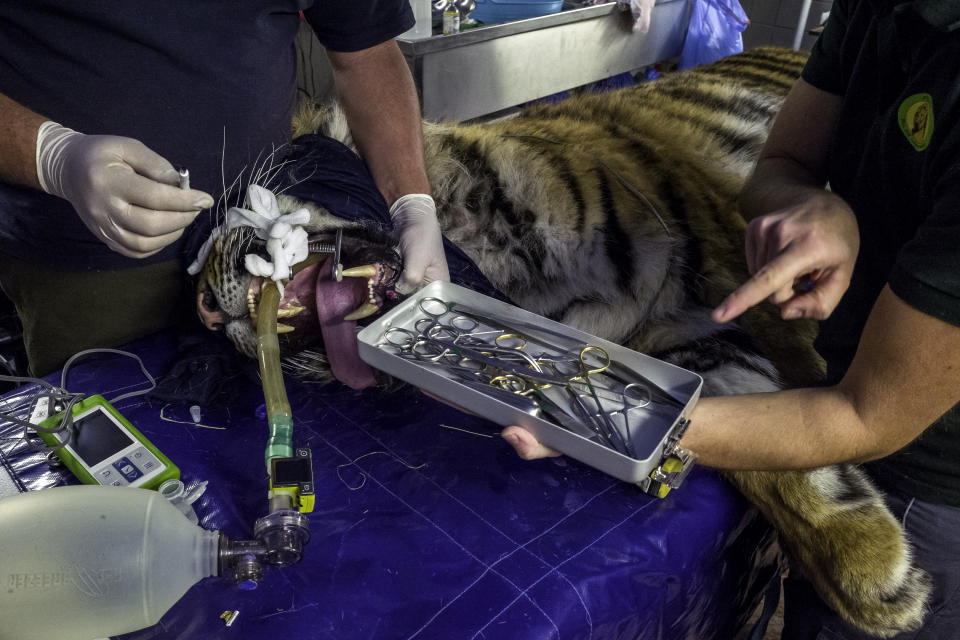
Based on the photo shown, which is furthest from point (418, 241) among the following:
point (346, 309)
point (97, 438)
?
point (97, 438)

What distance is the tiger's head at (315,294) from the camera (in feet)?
3.31

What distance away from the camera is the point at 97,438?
35.3 inches

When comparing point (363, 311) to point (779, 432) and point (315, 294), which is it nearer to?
point (315, 294)

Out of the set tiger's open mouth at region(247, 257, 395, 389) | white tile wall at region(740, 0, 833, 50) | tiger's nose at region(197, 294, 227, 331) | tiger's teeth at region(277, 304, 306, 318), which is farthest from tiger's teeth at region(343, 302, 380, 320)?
white tile wall at region(740, 0, 833, 50)

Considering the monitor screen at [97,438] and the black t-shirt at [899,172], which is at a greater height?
→ the black t-shirt at [899,172]

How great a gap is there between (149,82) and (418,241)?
472 millimetres

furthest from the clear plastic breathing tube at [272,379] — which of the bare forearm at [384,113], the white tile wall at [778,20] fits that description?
the white tile wall at [778,20]

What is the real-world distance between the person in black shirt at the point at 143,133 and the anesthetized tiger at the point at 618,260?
104mm

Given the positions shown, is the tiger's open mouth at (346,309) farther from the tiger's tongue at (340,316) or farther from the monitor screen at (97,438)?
the monitor screen at (97,438)

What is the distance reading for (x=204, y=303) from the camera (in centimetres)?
111

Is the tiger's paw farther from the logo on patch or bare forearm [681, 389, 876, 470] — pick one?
the logo on patch

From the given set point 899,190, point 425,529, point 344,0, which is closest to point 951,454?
point 899,190

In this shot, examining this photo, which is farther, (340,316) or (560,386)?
(340,316)

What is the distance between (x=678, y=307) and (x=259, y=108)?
83 centimetres
